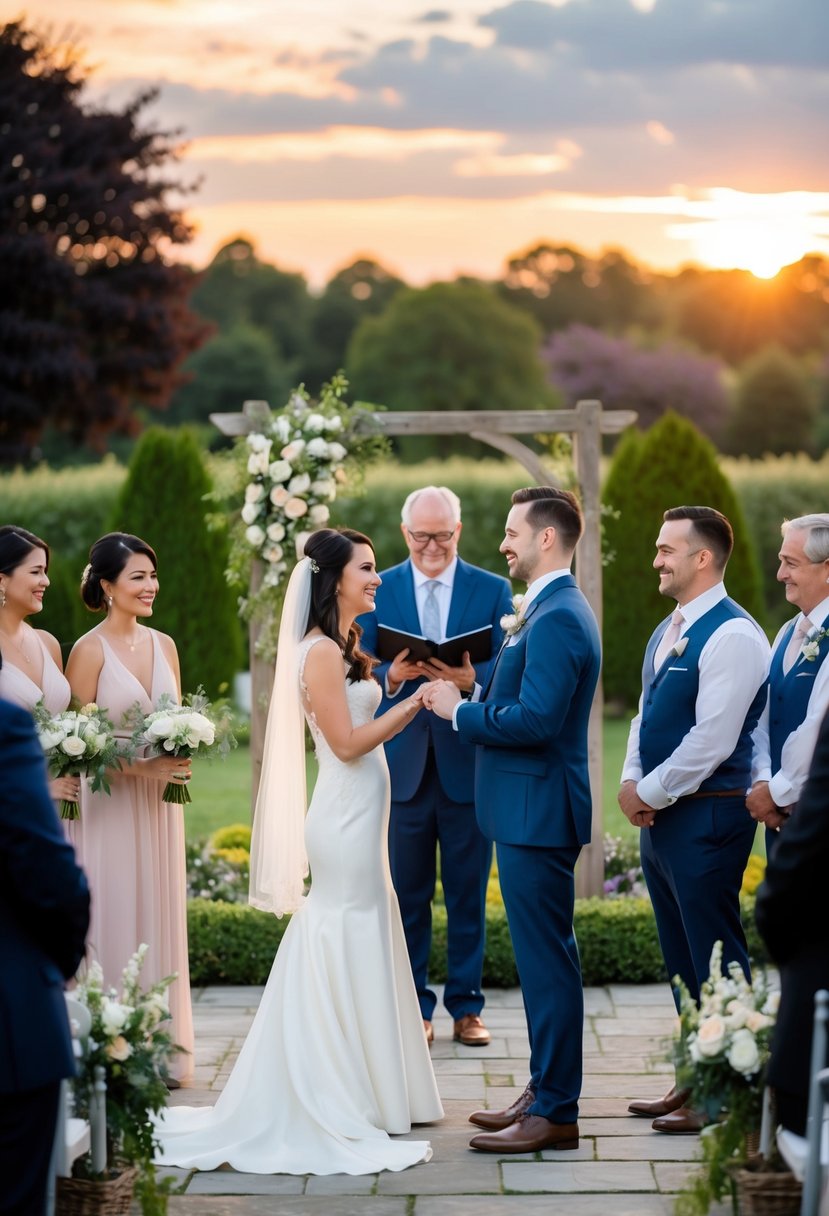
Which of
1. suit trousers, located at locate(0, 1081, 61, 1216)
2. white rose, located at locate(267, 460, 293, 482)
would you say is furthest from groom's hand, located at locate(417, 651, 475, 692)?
suit trousers, located at locate(0, 1081, 61, 1216)

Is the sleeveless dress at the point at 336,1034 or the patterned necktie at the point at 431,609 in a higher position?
the patterned necktie at the point at 431,609

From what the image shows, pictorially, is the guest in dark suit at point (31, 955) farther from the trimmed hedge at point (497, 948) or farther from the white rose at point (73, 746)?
the trimmed hedge at point (497, 948)

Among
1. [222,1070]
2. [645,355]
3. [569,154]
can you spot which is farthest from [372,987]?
[645,355]

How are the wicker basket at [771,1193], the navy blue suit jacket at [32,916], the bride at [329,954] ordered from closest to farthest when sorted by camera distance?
the navy blue suit jacket at [32,916] → the wicker basket at [771,1193] → the bride at [329,954]

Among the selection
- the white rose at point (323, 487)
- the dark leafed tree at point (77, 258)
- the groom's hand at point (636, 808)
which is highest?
the dark leafed tree at point (77, 258)

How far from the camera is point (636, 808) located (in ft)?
15.5

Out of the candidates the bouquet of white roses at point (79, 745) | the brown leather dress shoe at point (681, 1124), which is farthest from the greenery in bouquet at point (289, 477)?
the brown leather dress shoe at point (681, 1124)

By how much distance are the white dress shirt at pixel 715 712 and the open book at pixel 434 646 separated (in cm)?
113

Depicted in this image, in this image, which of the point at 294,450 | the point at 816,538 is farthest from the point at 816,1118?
the point at 294,450

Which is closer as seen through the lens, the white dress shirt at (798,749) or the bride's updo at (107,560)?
the white dress shirt at (798,749)

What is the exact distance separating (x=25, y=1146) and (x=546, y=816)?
1961mm

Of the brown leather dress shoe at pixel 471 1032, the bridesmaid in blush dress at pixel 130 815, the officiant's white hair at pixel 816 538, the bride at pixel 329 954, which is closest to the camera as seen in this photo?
the bride at pixel 329 954

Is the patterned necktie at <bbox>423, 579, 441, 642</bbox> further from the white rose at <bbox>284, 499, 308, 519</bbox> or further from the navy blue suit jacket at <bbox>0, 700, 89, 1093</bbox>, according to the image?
the navy blue suit jacket at <bbox>0, 700, 89, 1093</bbox>

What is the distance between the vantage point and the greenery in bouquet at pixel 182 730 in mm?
5148
